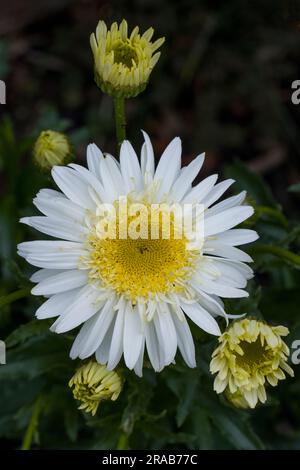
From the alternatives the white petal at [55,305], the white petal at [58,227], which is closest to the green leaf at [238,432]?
the white petal at [55,305]

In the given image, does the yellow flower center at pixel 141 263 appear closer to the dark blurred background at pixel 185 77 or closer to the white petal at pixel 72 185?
the white petal at pixel 72 185

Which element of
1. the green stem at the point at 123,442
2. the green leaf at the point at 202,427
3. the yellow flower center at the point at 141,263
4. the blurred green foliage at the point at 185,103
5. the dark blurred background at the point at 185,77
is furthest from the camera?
the dark blurred background at the point at 185,77

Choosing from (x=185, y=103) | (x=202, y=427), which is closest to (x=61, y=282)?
(x=202, y=427)

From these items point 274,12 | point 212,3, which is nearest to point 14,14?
point 212,3

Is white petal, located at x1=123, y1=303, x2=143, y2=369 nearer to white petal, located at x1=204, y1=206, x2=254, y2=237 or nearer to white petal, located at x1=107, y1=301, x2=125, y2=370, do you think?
white petal, located at x1=107, y1=301, x2=125, y2=370

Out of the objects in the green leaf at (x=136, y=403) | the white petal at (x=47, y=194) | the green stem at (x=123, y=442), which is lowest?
the green stem at (x=123, y=442)

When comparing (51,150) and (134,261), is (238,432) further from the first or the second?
(51,150)

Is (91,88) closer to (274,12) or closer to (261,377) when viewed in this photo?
(274,12)
